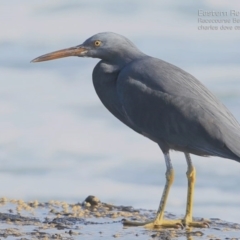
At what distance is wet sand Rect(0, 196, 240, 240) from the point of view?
28.4 feet

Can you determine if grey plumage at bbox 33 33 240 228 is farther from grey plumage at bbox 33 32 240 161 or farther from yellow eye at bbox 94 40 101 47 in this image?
yellow eye at bbox 94 40 101 47

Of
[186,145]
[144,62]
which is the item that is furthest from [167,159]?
[144,62]

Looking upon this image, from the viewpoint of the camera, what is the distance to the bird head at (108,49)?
1009 cm

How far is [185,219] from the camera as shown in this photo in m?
9.50

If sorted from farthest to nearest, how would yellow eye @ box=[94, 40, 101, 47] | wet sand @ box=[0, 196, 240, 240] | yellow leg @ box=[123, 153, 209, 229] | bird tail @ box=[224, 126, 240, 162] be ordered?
1. yellow eye @ box=[94, 40, 101, 47]
2. yellow leg @ box=[123, 153, 209, 229]
3. bird tail @ box=[224, 126, 240, 162]
4. wet sand @ box=[0, 196, 240, 240]

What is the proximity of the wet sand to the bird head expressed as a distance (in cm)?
143

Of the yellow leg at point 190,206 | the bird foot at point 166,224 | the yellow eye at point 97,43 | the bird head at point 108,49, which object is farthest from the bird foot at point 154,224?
the yellow eye at point 97,43

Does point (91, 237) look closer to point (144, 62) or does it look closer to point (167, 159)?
point (167, 159)

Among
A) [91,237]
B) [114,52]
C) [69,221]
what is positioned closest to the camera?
[91,237]

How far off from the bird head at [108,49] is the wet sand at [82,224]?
1425mm

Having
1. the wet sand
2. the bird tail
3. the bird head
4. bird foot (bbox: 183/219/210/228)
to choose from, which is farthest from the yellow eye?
bird foot (bbox: 183/219/210/228)

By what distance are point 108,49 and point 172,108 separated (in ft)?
3.25

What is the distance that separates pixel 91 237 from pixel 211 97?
6.27 ft

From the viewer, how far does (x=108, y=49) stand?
399 inches
